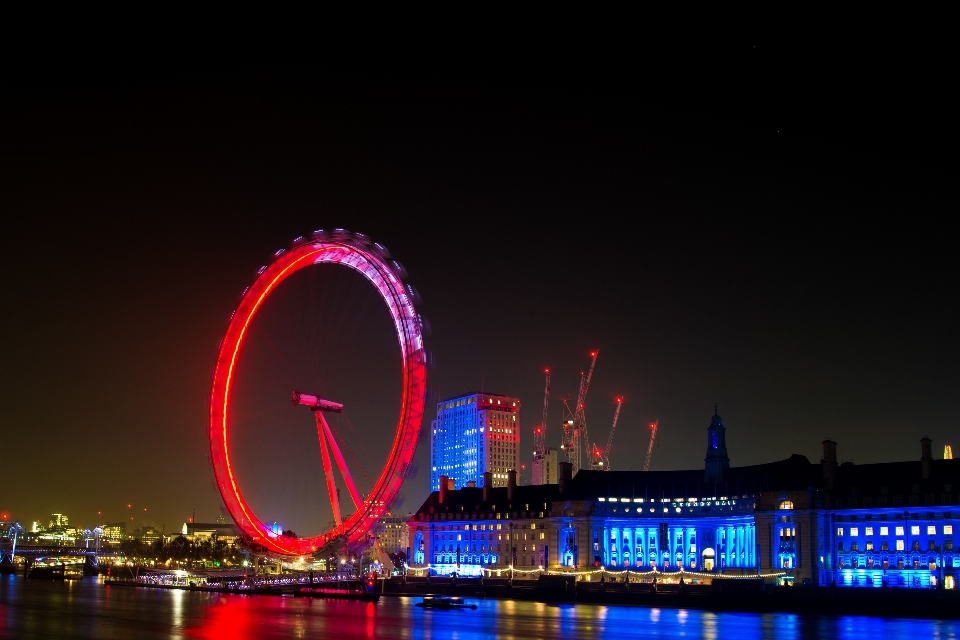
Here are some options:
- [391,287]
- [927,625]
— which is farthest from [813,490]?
[391,287]

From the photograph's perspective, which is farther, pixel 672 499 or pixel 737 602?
pixel 672 499

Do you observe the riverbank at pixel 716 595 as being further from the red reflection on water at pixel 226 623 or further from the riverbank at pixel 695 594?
the red reflection on water at pixel 226 623

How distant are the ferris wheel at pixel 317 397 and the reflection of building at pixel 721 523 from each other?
47.1 m

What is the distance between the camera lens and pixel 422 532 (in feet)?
549

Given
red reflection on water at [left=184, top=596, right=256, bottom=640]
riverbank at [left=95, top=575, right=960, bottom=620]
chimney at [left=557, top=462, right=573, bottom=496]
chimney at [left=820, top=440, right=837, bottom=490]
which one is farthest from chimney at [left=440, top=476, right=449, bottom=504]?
red reflection on water at [left=184, top=596, right=256, bottom=640]

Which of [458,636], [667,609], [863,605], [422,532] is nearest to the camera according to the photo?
[458,636]

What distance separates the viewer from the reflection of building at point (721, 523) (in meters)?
119

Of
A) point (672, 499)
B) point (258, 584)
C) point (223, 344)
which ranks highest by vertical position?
point (223, 344)

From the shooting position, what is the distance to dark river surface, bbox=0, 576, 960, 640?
70000mm

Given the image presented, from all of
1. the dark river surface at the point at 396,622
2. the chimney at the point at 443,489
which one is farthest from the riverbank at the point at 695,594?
the chimney at the point at 443,489

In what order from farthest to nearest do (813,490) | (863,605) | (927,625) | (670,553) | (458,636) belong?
(670,553) → (813,490) → (863,605) → (927,625) → (458,636)

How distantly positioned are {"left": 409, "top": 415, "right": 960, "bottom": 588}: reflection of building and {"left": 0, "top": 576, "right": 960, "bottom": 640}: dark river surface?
1142 inches

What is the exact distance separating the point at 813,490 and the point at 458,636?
6912 cm

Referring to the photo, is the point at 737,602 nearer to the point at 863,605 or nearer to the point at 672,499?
the point at 863,605
